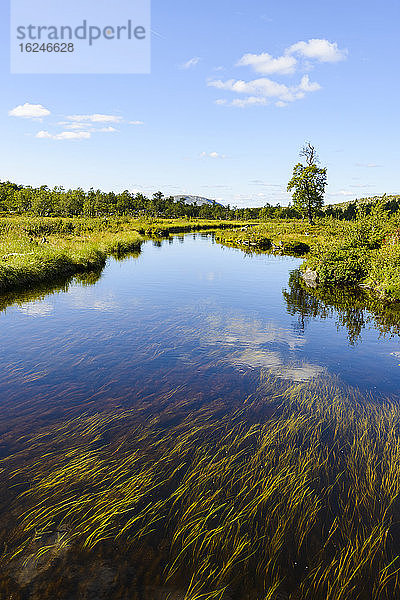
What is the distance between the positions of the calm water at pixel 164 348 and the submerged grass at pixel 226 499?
1878 millimetres

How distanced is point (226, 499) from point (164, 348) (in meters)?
9.33

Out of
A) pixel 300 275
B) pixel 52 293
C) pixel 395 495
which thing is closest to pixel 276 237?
pixel 300 275

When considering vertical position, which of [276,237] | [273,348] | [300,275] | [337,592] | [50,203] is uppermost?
[50,203]

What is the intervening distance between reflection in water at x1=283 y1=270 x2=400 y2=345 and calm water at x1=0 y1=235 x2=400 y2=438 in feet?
0.85

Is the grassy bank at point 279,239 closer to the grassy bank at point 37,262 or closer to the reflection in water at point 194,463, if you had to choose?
the grassy bank at point 37,262

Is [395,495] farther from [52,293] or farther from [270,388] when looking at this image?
[52,293]

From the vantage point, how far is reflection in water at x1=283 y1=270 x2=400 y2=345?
2050 centimetres

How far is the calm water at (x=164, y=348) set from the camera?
40.3 ft

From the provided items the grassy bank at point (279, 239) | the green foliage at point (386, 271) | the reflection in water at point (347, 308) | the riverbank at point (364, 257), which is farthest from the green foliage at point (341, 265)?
the grassy bank at point (279, 239)

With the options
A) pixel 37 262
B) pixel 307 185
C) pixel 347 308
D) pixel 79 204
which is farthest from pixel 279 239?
pixel 79 204

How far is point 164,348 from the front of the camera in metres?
16.3

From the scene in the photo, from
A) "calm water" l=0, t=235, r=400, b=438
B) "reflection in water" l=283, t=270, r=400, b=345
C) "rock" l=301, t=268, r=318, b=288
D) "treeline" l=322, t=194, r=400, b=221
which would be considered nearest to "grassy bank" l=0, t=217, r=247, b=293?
"calm water" l=0, t=235, r=400, b=438

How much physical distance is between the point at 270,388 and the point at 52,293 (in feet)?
66.0

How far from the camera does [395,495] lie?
305 inches
